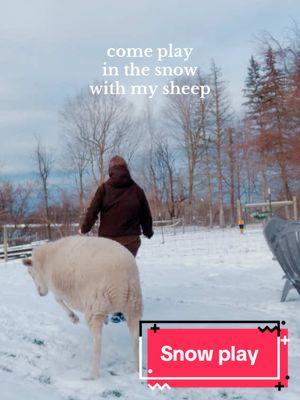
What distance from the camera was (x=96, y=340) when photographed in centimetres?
368

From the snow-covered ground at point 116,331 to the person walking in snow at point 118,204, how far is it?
1.02 m

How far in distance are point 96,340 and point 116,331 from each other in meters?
1.22

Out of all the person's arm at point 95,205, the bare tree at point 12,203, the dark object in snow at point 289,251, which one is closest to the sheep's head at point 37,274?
the person's arm at point 95,205

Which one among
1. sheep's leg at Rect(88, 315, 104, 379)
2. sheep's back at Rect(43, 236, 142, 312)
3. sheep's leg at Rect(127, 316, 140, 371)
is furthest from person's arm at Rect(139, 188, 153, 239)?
sheep's leg at Rect(88, 315, 104, 379)

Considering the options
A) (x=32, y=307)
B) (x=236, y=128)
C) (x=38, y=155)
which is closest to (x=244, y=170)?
(x=236, y=128)

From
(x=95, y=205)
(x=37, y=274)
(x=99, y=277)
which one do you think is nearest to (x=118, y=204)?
(x=95, y=205)

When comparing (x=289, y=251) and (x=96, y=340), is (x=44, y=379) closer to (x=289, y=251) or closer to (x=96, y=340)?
(x=96, y=340)

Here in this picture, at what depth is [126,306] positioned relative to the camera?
12.3 ft

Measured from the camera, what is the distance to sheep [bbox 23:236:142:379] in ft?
12.2

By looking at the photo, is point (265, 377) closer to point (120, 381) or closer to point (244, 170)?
point (120, 381)

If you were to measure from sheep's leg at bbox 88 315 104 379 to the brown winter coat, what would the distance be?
1622 millimetres

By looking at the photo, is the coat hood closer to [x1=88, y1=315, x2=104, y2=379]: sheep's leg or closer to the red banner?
[x1=88, y1=315, x2=104, y2=379]: sheep's leg

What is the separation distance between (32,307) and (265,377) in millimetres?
3596

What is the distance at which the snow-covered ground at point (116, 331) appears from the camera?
11.2 feet
